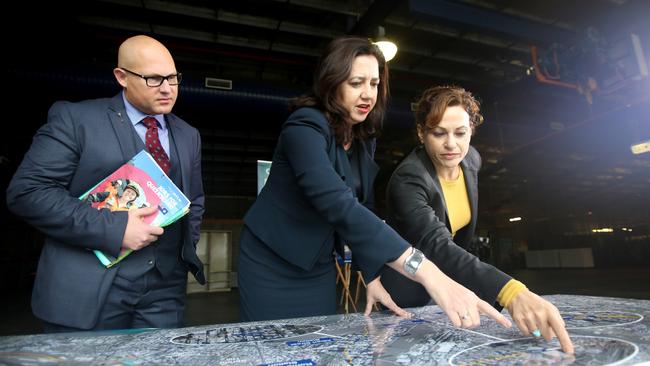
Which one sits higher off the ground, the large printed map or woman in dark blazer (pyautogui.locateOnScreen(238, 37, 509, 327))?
woman in dark blazer (pyautogui.locateOnScreen(238, 37, 509, 327))

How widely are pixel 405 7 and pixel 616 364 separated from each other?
174 inches

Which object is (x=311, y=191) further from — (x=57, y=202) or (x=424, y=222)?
(x=57, y=202)

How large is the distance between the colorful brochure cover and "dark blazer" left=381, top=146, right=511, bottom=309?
2.11 feet

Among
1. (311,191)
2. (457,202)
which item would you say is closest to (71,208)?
(311,191)

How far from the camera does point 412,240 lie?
114 cm

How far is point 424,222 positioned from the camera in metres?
1.11

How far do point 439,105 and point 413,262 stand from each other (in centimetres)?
72

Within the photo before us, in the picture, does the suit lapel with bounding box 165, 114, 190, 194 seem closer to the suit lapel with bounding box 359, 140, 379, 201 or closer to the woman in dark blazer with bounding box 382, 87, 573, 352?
the suit lapel with bounding box 359, 140, 379, 201

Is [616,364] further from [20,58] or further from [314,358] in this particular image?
[20,58]

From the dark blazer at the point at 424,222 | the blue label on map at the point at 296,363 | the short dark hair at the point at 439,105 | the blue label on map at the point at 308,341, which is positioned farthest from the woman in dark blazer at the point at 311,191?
the blue label on map at the point at 296,363

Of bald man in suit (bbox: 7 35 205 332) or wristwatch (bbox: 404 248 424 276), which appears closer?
wristwatch (bbox: 404 248 424 276)

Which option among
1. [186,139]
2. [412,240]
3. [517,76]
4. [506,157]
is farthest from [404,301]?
[506,157]

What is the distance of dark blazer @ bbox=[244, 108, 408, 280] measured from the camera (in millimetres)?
829

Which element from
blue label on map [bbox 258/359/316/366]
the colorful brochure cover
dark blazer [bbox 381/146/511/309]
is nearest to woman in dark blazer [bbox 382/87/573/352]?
dark blazer [bbox 381/146/511/309]
